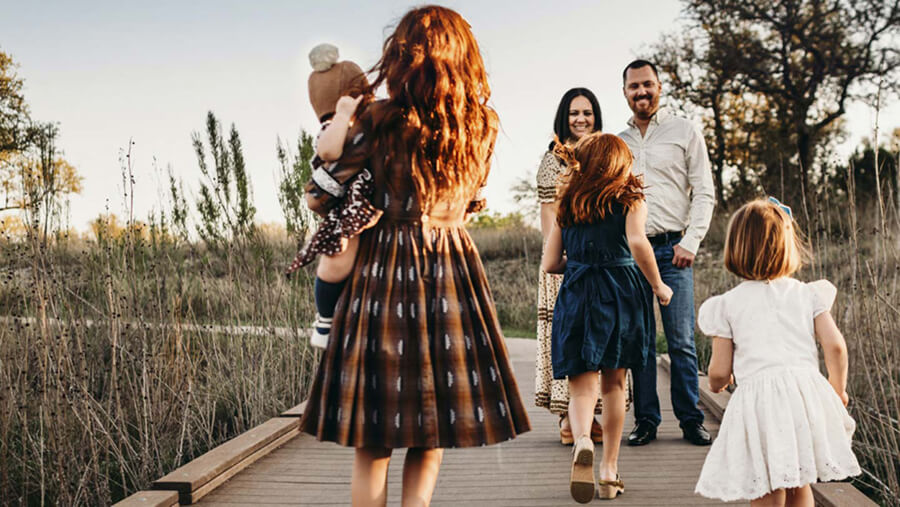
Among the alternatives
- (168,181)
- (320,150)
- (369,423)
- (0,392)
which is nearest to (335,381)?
(369,423)

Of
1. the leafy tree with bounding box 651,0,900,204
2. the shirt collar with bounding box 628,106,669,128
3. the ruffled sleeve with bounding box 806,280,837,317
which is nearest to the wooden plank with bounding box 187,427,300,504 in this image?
the ruffled sleeve with bounding box 806,280,837,317

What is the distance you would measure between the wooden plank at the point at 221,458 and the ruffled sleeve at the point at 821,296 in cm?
183

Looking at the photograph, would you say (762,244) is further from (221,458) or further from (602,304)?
(221,458)

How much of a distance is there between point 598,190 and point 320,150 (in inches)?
53.8

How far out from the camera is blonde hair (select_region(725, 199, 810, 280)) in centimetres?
239

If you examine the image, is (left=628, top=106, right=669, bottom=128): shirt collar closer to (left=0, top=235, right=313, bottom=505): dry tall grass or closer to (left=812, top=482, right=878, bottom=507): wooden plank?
(left=812, top=482, right=878, bottom=507): wooden plank

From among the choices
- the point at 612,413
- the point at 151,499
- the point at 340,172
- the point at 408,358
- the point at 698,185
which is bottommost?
the point at 151,499

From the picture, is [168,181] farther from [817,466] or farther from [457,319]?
[817,466]

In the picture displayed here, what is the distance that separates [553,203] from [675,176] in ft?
2.35

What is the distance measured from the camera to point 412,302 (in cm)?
216

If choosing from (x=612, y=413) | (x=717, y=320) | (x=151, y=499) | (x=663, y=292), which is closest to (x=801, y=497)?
(x=717, y=320)

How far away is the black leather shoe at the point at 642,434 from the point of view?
414 cm

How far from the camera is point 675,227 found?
4.21 meters

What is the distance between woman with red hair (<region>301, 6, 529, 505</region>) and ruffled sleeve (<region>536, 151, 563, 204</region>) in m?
1.87
